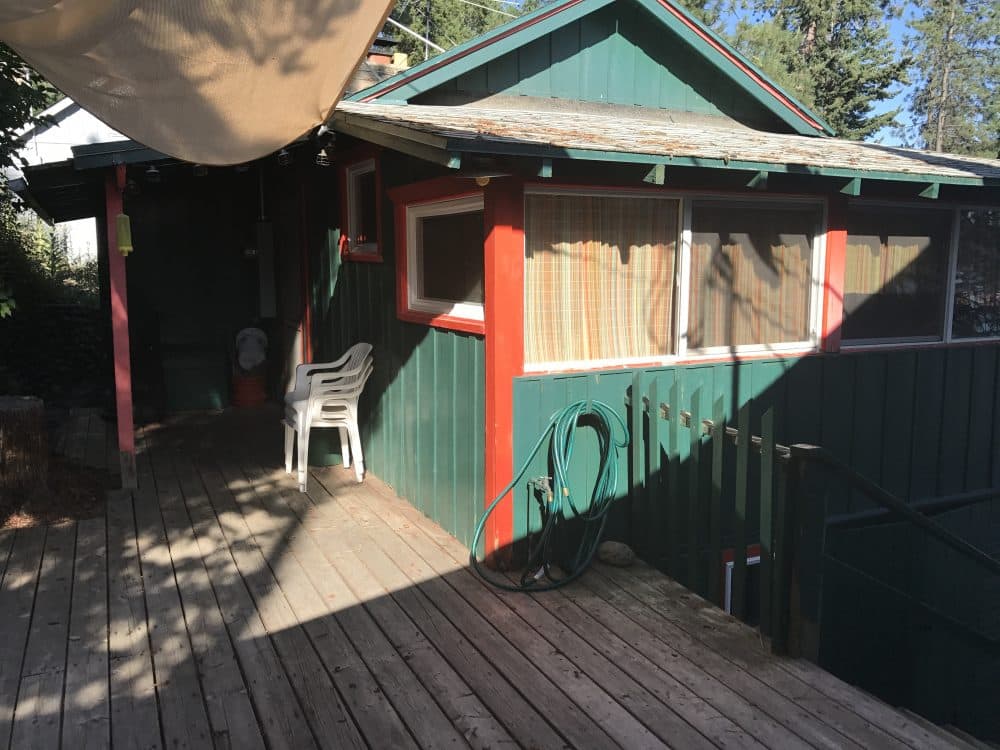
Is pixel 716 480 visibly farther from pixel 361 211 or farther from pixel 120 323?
pixel 120 323

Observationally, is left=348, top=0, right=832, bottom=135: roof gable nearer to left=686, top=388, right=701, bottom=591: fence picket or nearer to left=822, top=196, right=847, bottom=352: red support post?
left=822, top=196, right=847, bottom=352: red support post

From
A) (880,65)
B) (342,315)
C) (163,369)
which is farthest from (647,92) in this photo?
(880,65)

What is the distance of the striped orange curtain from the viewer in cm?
416

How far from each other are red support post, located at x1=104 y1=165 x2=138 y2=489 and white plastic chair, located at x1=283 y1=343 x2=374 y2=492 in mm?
1014

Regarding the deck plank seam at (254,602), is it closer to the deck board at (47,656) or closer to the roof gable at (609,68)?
the deck board at (47,656)

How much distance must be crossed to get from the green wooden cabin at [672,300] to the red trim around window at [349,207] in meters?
0.03

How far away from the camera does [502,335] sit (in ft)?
13.1

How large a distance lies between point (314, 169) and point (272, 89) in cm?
435

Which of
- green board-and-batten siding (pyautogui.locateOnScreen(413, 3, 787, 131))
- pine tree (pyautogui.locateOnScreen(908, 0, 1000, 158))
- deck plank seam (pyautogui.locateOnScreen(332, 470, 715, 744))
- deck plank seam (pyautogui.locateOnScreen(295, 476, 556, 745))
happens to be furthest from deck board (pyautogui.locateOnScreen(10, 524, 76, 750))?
pine tree (pyautogui.locateOnScreen(908, 0, 1000, 158))

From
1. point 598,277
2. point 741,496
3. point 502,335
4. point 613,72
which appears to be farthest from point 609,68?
point 741,496

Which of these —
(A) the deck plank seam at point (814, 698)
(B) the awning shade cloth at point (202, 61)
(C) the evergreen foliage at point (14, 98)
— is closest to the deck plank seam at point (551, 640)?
(A) the deck plank seam at point (814, 698)

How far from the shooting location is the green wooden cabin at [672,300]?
Result: 4.11 metres

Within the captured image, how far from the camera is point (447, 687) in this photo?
3039 millimetres

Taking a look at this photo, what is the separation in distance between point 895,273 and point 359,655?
4.13m
